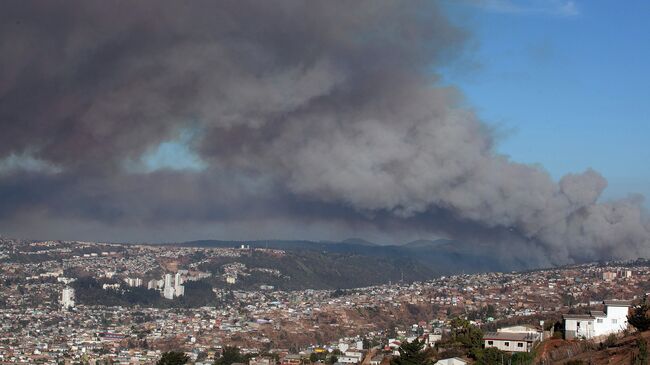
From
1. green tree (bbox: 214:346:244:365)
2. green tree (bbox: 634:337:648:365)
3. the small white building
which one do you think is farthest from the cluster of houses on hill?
the small white building

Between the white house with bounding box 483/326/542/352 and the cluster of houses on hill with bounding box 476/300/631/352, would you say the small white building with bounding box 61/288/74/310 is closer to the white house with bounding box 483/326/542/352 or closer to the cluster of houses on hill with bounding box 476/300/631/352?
the white house with bounding box 483/326/542/352

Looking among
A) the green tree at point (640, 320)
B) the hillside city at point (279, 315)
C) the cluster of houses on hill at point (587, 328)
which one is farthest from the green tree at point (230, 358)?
the green tree at point (640, 320)

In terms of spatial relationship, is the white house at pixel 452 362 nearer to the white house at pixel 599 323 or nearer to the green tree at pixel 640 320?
the white house at pixel 599 323

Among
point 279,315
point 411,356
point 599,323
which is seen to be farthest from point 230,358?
point 279,315

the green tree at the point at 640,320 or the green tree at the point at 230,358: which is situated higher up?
the green tree at the point at 640,320

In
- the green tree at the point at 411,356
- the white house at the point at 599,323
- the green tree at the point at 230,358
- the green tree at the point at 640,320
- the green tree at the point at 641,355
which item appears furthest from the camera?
the green tree at the point at 230,358
